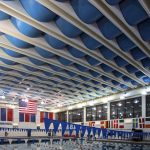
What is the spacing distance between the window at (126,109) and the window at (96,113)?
1.68 meters

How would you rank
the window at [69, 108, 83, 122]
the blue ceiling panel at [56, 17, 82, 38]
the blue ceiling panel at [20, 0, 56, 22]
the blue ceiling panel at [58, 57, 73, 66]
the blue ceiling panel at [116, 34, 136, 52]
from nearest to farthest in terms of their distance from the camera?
the blue ceiling panel at [20, 0, 56, 22]
the blue ceiling panel at [56, 17, 82, 38]
the blue ceiling panel at [116, 34, 136, 52]
the blue ceiling panel at [58, 57, 73, 66]
the window at [69, 108, 83, 122]

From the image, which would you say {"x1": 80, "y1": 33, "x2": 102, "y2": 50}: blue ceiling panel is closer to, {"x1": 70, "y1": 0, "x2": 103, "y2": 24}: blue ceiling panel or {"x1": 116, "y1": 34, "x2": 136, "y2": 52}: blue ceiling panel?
{"x1": 116, "y1": 34, "x2": 136, "y2": 52}: blue ceiling panel

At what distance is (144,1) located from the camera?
23.9 ft

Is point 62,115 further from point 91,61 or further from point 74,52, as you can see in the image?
point 74,52

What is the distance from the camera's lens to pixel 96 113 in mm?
32406

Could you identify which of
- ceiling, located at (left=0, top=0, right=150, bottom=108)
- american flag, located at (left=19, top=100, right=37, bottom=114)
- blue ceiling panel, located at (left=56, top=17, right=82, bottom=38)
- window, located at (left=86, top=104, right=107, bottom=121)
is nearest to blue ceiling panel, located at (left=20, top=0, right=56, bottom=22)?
ceiling, located at (left=0, top=0, right=150, bottom=108)

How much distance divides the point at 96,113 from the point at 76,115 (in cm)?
609

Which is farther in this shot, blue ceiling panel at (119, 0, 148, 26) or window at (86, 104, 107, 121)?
window at (86, 104, 107, 121)

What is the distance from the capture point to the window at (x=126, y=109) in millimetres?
25203

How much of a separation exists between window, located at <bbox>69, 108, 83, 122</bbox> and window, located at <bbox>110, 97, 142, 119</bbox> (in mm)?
Result: 8324

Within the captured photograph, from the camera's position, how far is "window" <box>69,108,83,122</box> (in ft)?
120

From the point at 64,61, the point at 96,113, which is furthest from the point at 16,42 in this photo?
the point at 96,113

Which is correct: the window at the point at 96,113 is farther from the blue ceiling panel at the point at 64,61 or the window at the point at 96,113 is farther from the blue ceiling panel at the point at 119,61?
the blue ceiling panel at the point at 64,61

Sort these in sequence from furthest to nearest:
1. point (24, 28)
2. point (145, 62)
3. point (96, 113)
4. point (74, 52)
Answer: point (96, 113)
point (145, 62)
point (74, 52)
point (24, 28)
